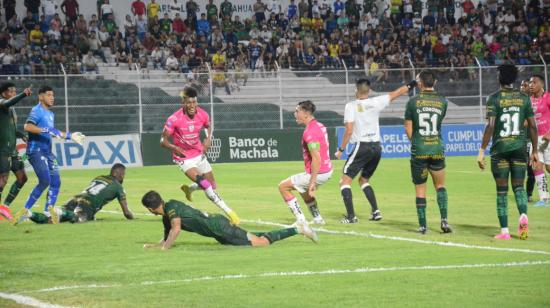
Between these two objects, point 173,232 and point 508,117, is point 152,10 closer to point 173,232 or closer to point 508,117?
point 508,117

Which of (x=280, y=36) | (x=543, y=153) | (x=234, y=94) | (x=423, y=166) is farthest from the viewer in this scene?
(x=280, y=36)

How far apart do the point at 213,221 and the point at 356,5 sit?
31915mm

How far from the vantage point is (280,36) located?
134ft

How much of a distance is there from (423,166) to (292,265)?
372cm

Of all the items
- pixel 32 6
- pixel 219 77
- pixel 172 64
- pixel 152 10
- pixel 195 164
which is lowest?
pixel 195 164

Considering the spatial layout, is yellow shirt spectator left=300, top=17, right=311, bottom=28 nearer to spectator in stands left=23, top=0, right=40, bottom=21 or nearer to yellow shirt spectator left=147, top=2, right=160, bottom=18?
yellow shirt spectator left=147, top=2, right=160, bottom=18

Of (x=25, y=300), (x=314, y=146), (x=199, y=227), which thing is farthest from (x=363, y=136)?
(x=25, y=300)

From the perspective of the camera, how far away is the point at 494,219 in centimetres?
1620

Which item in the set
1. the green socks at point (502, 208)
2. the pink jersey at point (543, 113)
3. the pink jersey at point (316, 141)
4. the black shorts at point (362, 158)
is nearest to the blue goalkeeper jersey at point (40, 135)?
the pink jersey at point (316, 141)

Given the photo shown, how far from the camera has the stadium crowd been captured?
36281 mm

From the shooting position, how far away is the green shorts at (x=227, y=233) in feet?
41.0

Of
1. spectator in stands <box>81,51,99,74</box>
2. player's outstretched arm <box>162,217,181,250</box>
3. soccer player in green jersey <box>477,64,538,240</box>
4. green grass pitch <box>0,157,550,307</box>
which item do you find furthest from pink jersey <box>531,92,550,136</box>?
spectator in stands <box>81,51,99,74</box>

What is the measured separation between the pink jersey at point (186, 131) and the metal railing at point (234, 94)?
53.0 ft

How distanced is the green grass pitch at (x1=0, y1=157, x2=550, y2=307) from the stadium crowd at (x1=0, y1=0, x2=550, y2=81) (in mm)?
18746
